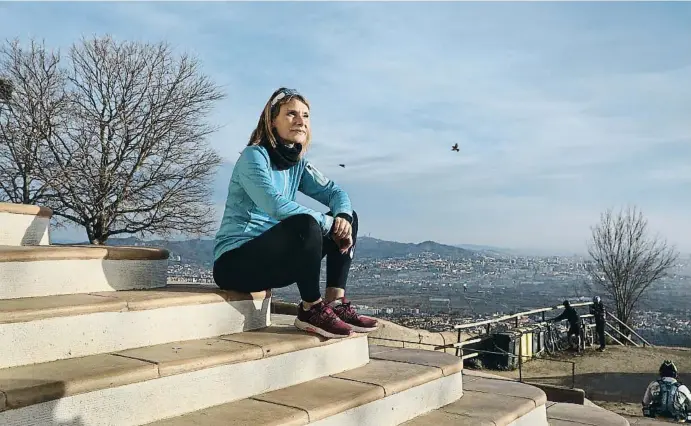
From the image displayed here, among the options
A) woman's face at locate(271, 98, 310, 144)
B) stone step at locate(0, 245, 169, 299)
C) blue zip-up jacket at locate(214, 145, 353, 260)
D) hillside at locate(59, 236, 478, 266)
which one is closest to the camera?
stone step at locate(0, 245, 169, 299)

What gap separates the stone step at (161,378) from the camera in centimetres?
227

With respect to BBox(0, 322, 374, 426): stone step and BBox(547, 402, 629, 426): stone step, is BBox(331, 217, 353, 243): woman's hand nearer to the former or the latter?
BBox(0, 322, 374, 426): stone step

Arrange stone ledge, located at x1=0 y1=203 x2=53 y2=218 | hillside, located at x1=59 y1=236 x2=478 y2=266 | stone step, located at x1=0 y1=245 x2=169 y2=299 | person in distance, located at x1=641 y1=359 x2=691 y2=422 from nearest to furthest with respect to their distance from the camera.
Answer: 1. stone step, located at x1=0 y1=245 x2=169 y2=299
2. stone ledge, located at x1=0 y1=203 x2=53 y2=218
3. person in distance, located at x1=641 y1=359 x2=691 y2=422
4. hillside, located at x1=59 y1=236 x2=478 y2=266

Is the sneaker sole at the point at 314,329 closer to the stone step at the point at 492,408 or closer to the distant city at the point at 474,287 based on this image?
the stone step at the point at 492,408

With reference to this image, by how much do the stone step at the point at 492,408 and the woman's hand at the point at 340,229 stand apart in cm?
122

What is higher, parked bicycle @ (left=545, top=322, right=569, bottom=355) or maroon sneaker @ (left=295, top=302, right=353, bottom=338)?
maroon sneaker @ (left=295, top=302, right=353, bottom=338)

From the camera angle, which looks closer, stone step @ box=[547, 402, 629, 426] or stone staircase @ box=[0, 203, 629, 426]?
stone staircase @ box=[0, 203, 629, 426]

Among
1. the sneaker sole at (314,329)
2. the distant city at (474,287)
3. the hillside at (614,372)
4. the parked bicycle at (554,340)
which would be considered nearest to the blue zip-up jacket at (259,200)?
the sneaker sole at (314,329)

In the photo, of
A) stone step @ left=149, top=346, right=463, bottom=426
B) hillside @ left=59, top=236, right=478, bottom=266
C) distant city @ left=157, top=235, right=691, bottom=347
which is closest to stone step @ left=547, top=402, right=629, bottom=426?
stone step @ left=149, top=346, right=463, bottom=426

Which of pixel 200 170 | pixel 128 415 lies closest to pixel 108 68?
pixel 200 170

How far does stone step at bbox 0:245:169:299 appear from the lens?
10.3 feet

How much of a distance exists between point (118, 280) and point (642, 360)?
18.0 meters

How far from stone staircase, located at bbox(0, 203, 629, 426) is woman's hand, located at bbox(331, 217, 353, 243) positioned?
65 cm

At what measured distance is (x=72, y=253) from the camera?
3406 millimetres
